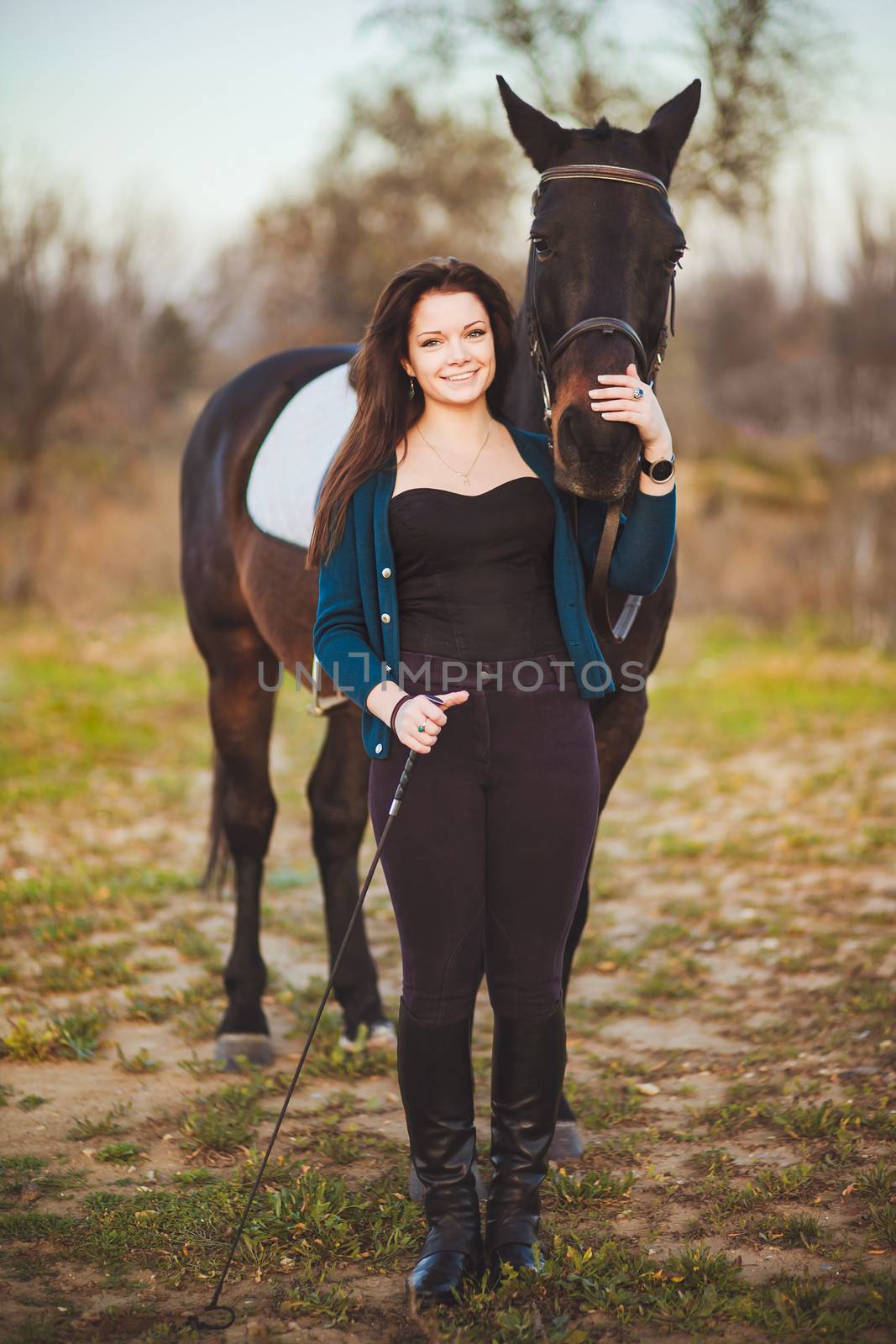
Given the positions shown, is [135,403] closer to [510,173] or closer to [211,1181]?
[510,173]

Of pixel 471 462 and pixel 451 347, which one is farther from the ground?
pixel 451 347

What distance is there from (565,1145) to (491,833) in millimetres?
1166

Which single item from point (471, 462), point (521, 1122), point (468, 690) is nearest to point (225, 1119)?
point (521, 1122)

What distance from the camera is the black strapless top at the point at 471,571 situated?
7.30 ft

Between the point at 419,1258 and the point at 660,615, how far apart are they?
169cm

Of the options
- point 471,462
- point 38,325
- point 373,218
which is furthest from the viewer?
point 373,218

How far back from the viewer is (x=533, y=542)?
2275 mm

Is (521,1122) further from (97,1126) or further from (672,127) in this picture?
(672,127)

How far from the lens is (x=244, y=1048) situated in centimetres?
357

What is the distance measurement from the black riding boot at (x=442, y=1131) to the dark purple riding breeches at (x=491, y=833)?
5 centimetres

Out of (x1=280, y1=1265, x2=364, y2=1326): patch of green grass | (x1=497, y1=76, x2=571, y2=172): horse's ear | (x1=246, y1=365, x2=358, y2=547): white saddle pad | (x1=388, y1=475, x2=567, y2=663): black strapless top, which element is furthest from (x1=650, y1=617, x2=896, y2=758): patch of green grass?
(x1=280, y1=1265, x2=364, y2=1326): patch of green grass

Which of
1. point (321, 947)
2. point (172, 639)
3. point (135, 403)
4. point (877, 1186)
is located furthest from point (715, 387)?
point (877, 1186)

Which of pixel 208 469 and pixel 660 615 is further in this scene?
pixel 208 469

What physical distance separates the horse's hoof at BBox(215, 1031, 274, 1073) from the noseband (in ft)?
7.33
